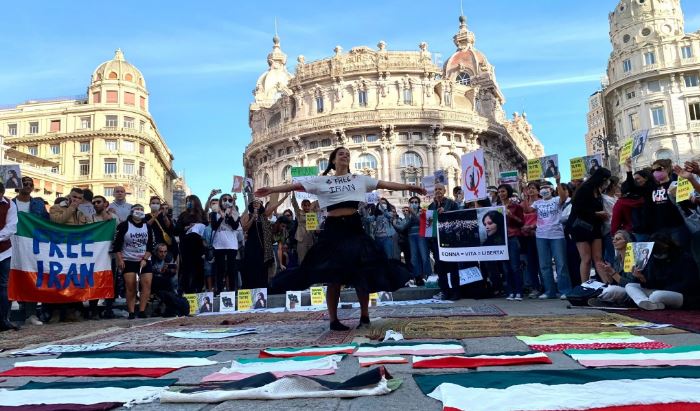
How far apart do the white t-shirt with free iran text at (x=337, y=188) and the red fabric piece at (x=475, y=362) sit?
271 cm

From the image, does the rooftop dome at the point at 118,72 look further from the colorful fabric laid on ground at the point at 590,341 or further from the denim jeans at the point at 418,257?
the colorful fabric laid on ground at the point at 590,341

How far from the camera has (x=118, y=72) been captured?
69.1 meters

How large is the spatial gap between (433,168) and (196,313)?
4945 cm

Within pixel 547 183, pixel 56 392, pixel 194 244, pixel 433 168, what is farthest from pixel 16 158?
pixel 56 392

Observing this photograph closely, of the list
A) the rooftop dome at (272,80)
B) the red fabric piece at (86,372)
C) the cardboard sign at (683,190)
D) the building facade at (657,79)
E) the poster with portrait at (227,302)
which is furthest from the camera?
the rooftop dome at (272,80)

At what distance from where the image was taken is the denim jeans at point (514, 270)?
10164 mm

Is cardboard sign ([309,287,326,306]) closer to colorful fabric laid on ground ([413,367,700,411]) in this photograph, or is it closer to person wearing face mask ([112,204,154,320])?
person wearing face mask ([112,204,154,320])

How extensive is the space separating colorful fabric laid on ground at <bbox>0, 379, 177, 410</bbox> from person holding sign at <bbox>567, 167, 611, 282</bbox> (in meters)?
7.30

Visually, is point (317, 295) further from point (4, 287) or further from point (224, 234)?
point (4, 287)

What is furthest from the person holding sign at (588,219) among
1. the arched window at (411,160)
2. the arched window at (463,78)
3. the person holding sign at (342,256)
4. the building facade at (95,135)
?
the arched window at (463,78)

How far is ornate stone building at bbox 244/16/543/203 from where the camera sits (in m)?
58.3

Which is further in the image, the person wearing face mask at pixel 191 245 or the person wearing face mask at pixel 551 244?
the person wearing face mask at pixel 191 245

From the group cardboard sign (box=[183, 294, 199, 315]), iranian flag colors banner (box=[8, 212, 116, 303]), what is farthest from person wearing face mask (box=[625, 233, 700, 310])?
iranian flag colors banner (box=[8, 212, 116, 303])

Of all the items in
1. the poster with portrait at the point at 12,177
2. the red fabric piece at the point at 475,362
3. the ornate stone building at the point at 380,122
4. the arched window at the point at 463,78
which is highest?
the arched window at the point at 463,78
